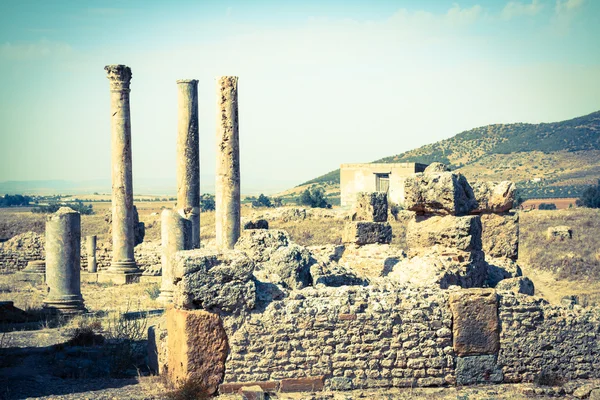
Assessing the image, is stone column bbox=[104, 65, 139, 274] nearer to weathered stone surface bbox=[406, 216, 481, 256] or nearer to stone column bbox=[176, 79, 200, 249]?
stone column bbox=[176, 79, 200, 249]

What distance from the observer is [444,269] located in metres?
12.6

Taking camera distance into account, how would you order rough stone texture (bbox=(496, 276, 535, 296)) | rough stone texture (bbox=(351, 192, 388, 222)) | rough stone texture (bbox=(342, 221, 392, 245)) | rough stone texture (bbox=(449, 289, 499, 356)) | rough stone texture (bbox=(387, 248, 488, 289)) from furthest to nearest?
rough stone texture (bbox=(351, 192, 388, 222))
rough stone texture (bbox=(342, 221, 392, 245))
rough stone texture (bbox=(496, 276, 535, 296))
rough stone texture (bbox=(387, 248, 488, 289))
rough stone texture (bbox=(449, 289, 499, 356))

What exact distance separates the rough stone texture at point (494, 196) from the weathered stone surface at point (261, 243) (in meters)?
3.46

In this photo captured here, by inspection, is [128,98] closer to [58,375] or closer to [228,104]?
[228,104]

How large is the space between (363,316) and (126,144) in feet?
45.7

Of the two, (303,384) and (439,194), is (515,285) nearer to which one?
(439,194)

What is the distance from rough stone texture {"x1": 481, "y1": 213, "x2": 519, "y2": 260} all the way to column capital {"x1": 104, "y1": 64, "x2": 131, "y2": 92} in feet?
38.2

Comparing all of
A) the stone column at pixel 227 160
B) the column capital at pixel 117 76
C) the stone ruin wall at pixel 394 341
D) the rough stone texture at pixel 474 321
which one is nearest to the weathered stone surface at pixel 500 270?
the stone ruin wall at pixel 394 341

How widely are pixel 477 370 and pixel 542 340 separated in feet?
3.07

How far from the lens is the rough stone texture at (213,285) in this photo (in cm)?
998

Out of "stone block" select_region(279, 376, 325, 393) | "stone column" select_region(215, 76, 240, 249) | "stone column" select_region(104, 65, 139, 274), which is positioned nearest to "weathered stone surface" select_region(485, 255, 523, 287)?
"stone block" select_region(279, 376, 325, 393)

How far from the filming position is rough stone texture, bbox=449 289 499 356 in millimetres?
10586

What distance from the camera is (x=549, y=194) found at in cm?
6744

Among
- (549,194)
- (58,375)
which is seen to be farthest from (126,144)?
(549,194)
